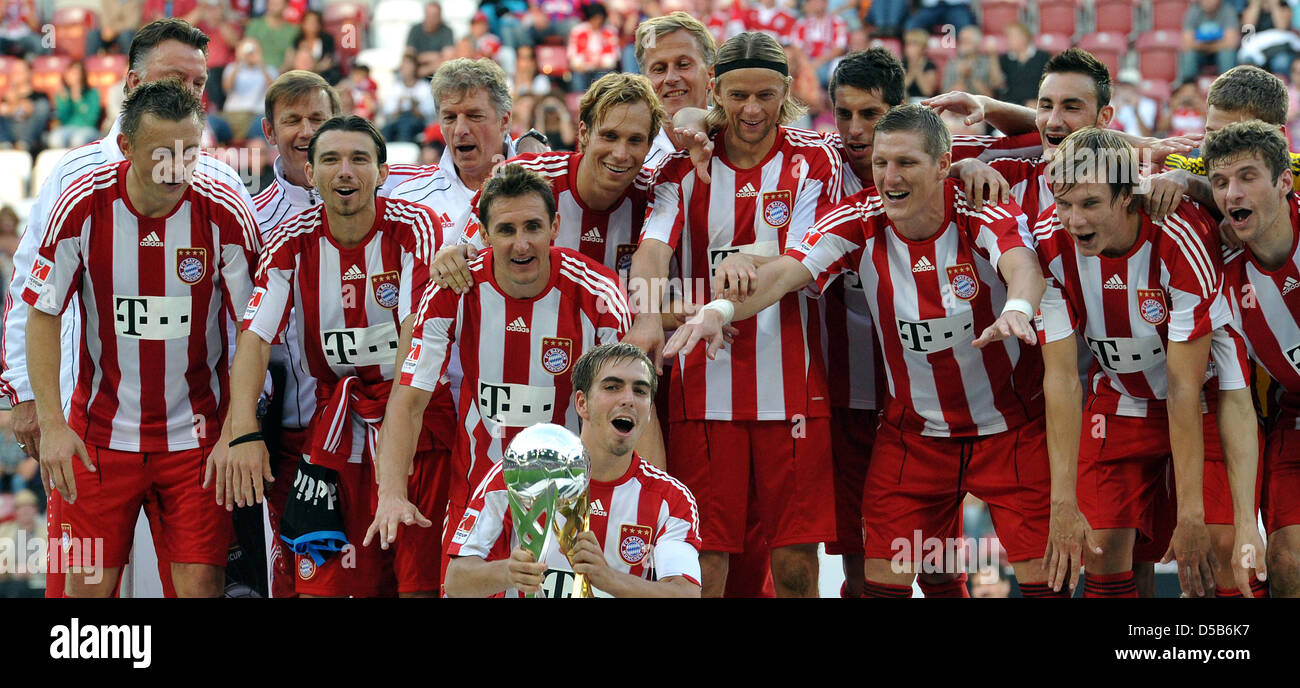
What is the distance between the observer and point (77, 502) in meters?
5.09

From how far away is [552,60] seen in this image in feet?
45.0

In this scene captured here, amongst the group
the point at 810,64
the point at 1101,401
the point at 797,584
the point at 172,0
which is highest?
the point at 172,0

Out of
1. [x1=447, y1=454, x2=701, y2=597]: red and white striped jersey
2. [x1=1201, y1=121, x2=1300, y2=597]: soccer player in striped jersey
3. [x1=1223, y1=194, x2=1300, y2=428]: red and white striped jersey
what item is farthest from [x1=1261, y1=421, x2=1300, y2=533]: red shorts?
[x1=447, y1=454, x2=701, y2=597]: red and white striped jersey

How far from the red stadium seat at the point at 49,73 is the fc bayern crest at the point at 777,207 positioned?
34.3 feet

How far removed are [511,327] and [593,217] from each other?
0.68 m

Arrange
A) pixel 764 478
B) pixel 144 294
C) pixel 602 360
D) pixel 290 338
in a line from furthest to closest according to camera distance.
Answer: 1. pixel 290 338
2. pixel 764 478
3. pixel 144 294
4. pixel 602 360

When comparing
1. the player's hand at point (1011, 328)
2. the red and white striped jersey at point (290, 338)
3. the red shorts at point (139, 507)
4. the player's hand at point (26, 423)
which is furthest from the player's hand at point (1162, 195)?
the player's hand at point (26, 423)

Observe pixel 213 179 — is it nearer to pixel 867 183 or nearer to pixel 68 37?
pixel 867 183

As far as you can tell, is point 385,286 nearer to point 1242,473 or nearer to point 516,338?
point 516,338

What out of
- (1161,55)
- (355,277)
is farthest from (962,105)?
(1161,55)

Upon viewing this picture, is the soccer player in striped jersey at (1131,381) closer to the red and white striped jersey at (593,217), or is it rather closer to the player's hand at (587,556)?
the red and white striped jersey at (593,217)
